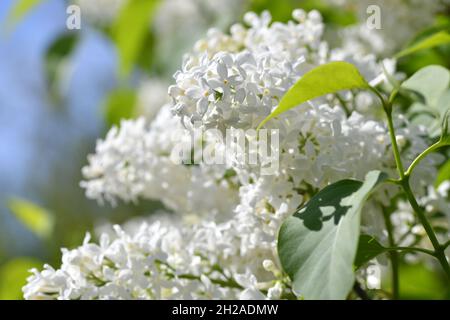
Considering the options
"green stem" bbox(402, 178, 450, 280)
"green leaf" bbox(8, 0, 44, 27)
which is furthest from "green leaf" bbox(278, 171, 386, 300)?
"green leaf" bbox(8, 0, 44, 27)

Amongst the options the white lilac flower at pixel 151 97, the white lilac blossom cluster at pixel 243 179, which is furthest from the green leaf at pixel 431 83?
the white lilac flower at pixel 151 97

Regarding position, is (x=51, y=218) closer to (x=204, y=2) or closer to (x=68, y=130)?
(x=204, y=2)

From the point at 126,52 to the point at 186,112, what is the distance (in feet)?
3.17

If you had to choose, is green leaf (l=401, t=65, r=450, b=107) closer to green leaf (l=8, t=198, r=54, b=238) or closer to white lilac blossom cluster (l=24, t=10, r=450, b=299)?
white lilac blossom cluster (l=24, t=10, r=450, b=299)

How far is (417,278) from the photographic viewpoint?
152cm

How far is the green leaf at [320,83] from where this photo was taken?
23.8 inches

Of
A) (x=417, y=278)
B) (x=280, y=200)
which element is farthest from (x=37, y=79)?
(x=280, y=200)

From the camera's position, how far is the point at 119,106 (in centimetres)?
194

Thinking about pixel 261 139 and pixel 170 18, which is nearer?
pixel 261 139

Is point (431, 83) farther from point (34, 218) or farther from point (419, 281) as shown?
point (34, 218)

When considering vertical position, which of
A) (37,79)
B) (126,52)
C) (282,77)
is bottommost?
(282,77)

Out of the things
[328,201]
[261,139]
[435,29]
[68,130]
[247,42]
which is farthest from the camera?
[68,130]

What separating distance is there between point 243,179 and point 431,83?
0.94 ft

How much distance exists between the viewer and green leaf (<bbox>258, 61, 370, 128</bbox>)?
0.60 meters
